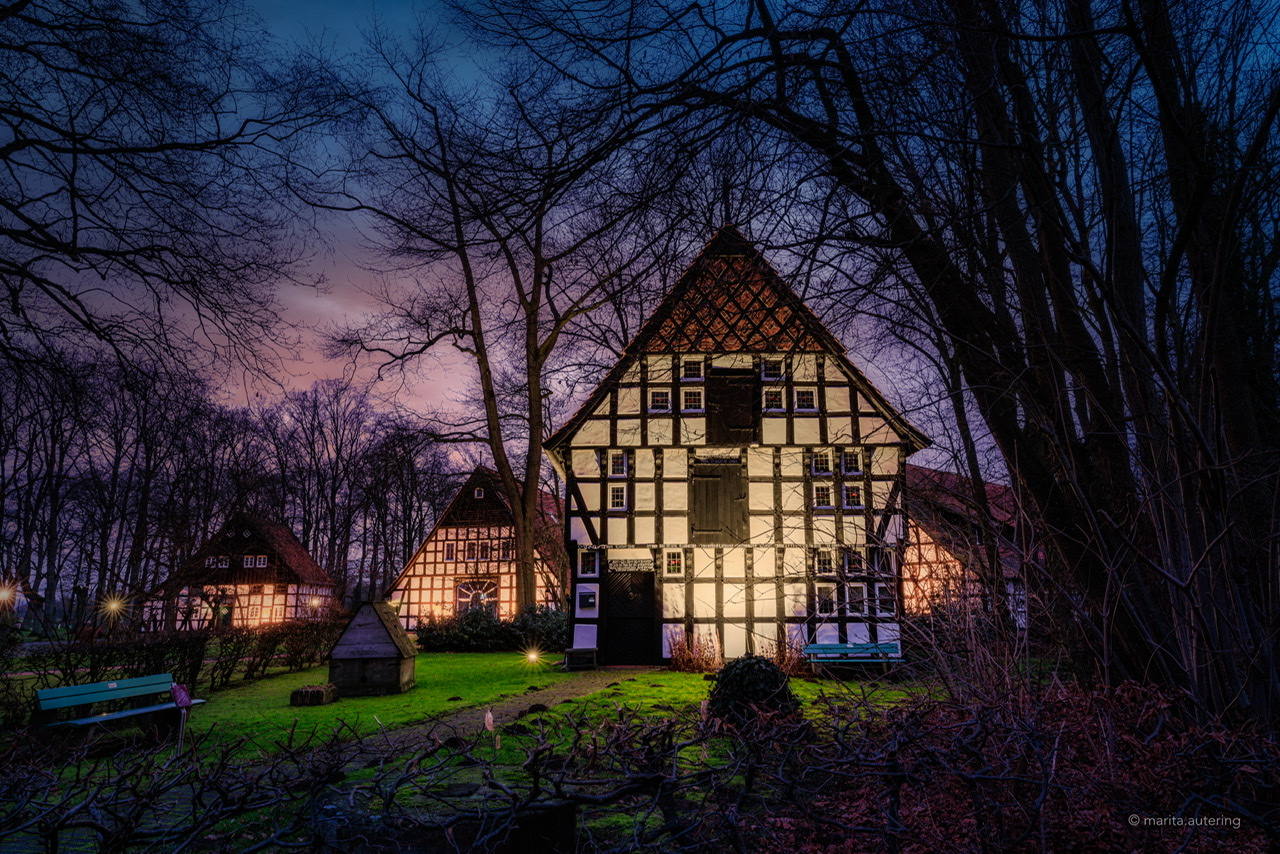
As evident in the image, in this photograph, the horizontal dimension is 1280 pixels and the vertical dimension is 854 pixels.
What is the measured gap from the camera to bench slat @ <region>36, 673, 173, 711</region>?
7.83 meters

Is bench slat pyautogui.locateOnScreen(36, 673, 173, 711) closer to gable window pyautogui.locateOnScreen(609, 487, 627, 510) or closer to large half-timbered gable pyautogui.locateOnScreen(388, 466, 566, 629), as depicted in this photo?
gable window pyautogui.locateOnScreen(609, 487, 627, 510)

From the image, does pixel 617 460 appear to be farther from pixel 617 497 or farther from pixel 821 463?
pixel 821 463

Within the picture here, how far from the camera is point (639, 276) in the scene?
4.28 m

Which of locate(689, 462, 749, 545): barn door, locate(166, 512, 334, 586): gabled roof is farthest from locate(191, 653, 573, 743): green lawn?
locate(166, 512, 334, 586): gabled roof

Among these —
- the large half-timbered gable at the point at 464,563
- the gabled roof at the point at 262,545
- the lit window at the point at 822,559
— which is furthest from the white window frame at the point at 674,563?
the gabled roof at the point at 262,545

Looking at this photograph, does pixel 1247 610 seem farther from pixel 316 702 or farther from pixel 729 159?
pixel 316 702

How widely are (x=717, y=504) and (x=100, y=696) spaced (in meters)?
12.3

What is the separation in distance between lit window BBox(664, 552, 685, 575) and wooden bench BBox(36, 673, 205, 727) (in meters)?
10.6

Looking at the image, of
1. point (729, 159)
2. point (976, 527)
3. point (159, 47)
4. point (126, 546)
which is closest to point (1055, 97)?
point (729, 159)

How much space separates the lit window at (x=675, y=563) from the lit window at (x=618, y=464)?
224 cm

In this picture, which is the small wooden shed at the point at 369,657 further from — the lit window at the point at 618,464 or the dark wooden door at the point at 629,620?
the lit window at the point at 618,464

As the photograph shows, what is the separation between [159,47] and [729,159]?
4.21 metres

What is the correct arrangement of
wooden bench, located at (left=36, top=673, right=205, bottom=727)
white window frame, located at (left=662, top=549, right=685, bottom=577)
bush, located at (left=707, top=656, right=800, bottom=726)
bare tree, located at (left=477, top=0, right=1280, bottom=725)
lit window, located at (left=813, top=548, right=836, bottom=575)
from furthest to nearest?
1. white window frame, located at (left=662, top=549, right=685, bottom=577)
2. lit window, located at (left=813, top=548, right=836, bottom=575)
3. wooden bench, located at (left=36, top=673, right=205, bottom=727)
4. bush, located at (left=707, top=656, right=800, bottom=726)
5. bare tree, located at (left=477, top=0, right=1280, bottom=725)

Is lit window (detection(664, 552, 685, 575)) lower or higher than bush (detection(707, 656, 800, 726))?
higher
